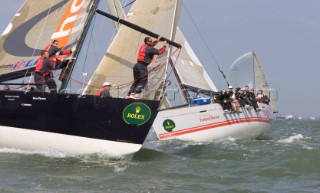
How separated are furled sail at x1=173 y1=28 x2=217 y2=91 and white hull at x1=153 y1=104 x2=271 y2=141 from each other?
2.16m

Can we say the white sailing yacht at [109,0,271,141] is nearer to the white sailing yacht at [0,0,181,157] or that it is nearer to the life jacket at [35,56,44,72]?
the white sailing yacht at [0,0,181,157]

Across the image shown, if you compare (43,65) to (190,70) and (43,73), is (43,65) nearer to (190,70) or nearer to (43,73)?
(43,73)

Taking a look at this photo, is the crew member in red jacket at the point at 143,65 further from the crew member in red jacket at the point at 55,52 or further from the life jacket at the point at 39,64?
the life jacket at the point at 39,64

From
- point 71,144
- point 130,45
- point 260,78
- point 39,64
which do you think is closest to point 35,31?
point 39,64

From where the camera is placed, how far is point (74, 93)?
1259 centimetres

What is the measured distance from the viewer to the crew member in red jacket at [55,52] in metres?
13.6

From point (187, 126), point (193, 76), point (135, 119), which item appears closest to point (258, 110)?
point (193, 76)

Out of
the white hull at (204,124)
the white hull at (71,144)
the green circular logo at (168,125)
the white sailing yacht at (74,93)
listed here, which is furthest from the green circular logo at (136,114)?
the green circular logo at (168,125)

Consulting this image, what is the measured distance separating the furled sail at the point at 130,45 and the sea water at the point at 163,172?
2.16 m

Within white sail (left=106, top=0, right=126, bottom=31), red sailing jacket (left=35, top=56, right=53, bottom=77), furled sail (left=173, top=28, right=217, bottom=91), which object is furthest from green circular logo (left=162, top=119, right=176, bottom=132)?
red sailing jacket (left=35, top=56, right=53, bottom=77)

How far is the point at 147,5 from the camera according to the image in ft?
54.2

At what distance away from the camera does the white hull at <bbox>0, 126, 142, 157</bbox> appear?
41.3 feet

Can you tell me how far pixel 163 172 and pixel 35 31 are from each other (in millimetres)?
5444

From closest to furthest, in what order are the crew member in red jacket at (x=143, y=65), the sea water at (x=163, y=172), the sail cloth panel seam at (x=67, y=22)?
the sea water at (x=163, y=172), the crew member in red jacket at (x=143, y=65), the sail cloth panel seam at (x=67, y=22)
